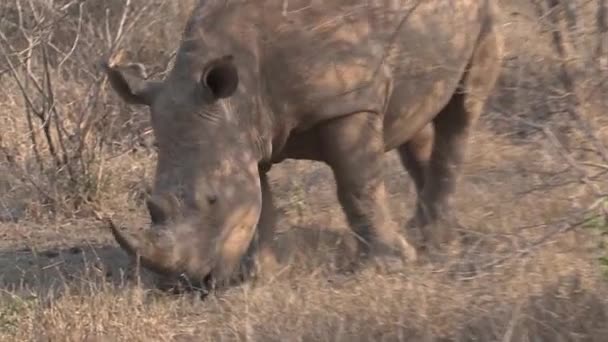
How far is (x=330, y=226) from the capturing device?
25.9ft

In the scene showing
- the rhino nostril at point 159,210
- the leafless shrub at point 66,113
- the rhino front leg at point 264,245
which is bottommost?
the rhino front leg at point 264,245

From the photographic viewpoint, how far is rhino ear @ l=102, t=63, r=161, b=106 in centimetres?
672

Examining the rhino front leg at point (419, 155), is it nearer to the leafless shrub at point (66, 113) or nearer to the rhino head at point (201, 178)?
the leafless shrub at point (66, 113)

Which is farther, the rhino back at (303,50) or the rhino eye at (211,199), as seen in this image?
the rhino back at (303,50)

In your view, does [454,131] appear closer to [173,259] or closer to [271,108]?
[271,108]

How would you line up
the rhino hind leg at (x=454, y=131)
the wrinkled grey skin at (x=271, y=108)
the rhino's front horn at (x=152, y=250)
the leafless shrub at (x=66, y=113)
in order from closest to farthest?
the rhino's front horn at (x=152, y=250)
the wrinkled grey skin at (x=271, y=108)
the rhino hind leg at (x=454, y=131)
the leafless shrub at (x=66, y=113)

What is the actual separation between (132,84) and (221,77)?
0.60 metres

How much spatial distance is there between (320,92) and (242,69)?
0.41m

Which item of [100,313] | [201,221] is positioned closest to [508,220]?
[201,221]

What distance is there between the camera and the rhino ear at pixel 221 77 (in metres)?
6.46

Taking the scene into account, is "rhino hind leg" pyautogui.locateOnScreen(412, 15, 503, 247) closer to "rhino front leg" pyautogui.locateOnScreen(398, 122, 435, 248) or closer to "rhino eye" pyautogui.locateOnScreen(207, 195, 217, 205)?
"rhino front leg" pyautogui.locateOnScreen(398, 122, 435, 248)

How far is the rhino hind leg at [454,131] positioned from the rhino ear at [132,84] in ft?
6.24

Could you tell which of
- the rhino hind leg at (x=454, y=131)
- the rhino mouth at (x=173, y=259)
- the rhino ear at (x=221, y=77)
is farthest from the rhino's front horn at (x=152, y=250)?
the rhino hind leg at (x=454, y=131)

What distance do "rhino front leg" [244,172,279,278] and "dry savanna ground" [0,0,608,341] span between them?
0.11 metres
